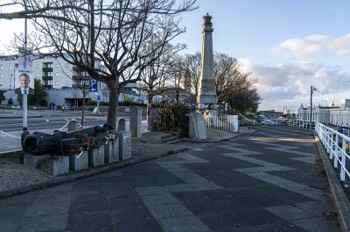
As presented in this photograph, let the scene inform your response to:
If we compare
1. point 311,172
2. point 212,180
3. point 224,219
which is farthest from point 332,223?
point 311,172

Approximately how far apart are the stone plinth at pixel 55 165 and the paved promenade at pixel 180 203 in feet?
1.67

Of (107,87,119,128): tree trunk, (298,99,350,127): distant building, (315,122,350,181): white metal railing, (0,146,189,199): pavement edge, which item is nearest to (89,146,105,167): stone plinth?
(0,146,189,199): pavement edge

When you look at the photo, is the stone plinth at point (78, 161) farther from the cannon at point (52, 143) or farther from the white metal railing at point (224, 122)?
the white metal railing at point (224, 122)

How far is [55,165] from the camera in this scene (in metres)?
7.10

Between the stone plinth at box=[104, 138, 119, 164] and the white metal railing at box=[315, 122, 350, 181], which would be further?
the stone plinth at box=[104, 138, 119, 164]

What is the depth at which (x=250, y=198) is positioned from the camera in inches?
237

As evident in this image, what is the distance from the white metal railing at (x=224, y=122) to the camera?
953 inches

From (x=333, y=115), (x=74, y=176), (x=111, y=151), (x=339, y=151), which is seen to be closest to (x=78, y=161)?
(x=74, y=176)

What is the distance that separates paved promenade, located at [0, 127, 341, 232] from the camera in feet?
15.1

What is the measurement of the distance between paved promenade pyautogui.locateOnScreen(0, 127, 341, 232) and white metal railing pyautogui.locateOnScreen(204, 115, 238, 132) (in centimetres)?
1530

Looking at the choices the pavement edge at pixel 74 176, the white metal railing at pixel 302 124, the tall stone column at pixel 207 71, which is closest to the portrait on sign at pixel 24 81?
the pavement edge at pixel 74 176

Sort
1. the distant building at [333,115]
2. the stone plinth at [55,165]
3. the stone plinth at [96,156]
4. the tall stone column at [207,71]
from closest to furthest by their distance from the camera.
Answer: the stone plinth at [55,165] → the stone plinth at [96,156] → the tall stone column at [207,71] → the distant building at [333,115]

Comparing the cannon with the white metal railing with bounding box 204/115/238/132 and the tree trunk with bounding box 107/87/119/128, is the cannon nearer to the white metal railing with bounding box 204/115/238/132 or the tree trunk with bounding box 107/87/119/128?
the tree trunk with bounding box 107/87/119/128

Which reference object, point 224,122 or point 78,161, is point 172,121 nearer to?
point 224,122
